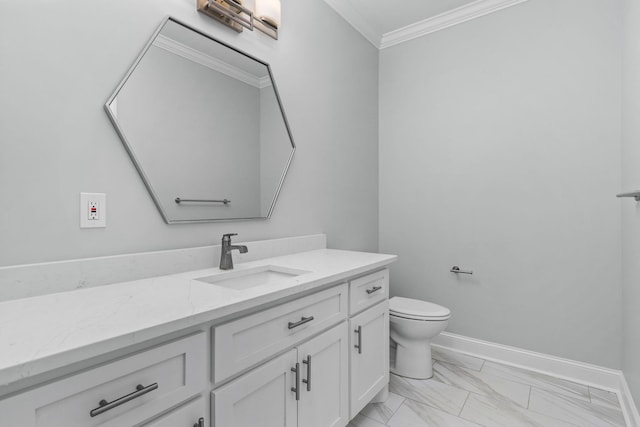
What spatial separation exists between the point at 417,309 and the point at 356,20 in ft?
7.37

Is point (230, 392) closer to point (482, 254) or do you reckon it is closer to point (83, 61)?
point (83, 61)

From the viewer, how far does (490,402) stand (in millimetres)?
1882

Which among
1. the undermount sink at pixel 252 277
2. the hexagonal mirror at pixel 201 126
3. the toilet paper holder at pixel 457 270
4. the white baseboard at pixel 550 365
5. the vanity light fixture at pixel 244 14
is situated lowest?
the white baseboard at pixel 550 365

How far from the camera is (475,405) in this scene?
1854mm

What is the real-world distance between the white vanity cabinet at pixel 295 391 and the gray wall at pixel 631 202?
1.45 metres

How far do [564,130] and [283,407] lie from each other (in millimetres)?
2398

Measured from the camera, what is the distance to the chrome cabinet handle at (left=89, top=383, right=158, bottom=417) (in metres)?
0.68

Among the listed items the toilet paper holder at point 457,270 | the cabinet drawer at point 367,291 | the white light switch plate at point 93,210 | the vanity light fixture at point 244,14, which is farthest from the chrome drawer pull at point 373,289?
the vanity light fixture at point 244,14

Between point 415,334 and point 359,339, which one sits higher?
point 359,339

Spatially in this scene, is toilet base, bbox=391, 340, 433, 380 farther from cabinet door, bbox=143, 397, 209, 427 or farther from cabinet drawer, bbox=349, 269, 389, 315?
cabinet door, bbox=143, 397, 209, 427

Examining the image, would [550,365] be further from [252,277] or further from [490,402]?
[252,277]

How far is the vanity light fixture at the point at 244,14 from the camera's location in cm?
149

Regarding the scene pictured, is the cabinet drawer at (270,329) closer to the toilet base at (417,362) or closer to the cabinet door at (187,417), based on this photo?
the cabinet door at (187,417)

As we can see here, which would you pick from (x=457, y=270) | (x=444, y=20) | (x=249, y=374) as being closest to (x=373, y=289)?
(x=249, y=374)
